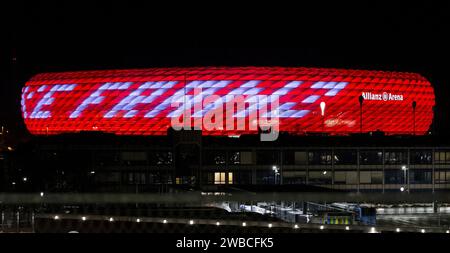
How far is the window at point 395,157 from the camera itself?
5497 cm

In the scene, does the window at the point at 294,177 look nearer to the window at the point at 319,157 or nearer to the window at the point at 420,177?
the window at the point at 319,157

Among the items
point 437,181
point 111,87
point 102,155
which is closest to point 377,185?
point 437,181

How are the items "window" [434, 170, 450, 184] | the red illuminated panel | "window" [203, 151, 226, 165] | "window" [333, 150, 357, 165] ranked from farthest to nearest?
the red illuminated panel → "window" [434, 170, 450, 184] → "window" [333, 150, 357, 165] → "window" [203, 151, 226, 165]

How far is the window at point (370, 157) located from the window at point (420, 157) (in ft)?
9.75

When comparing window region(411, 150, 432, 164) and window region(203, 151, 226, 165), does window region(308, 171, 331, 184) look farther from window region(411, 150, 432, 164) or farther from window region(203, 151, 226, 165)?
window region(411, 150, 432, 164)

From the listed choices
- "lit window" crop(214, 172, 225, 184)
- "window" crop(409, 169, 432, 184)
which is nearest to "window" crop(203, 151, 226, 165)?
"lit window" crop(214, 172, 225, 184)

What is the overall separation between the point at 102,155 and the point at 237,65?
3185 cm

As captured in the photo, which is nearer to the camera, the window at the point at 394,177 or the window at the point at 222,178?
the window at the point at 222,178

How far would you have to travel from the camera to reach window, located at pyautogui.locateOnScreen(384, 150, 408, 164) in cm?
5497

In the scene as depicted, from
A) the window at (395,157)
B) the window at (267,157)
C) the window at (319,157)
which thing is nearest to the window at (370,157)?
the window at (395,157)

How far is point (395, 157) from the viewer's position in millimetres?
55219

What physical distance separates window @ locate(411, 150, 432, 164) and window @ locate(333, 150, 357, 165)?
17.4ft

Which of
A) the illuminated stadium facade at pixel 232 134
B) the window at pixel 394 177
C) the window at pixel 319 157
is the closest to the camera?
the illuminated stadium facade at pixel 232 134
